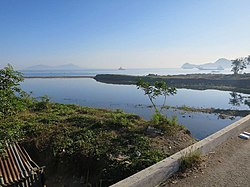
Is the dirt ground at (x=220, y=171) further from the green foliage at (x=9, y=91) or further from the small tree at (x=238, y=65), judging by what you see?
the small tree at (x=238, y=65)

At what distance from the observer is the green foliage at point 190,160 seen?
12.8 feet

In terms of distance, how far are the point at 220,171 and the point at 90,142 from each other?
3.68 metres

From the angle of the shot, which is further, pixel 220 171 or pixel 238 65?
pixel 238 65

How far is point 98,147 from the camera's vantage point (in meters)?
6.19

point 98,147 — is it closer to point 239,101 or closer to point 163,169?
point 163,169

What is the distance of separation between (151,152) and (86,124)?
319 centimetres

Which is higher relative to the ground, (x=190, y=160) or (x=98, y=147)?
(x=190, y=160)

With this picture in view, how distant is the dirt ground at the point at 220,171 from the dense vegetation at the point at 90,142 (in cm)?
128

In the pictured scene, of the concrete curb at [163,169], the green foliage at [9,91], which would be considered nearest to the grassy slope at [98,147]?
the green foliage at [9,91]

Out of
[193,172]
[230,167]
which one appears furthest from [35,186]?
[230,167]

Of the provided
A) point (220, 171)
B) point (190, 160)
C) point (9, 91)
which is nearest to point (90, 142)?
point (9, 91)

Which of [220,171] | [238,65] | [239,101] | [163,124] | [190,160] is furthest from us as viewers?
[238,65]

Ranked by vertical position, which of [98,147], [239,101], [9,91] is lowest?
[239,101]

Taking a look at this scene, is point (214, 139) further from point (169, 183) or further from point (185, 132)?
point (185, 132)
